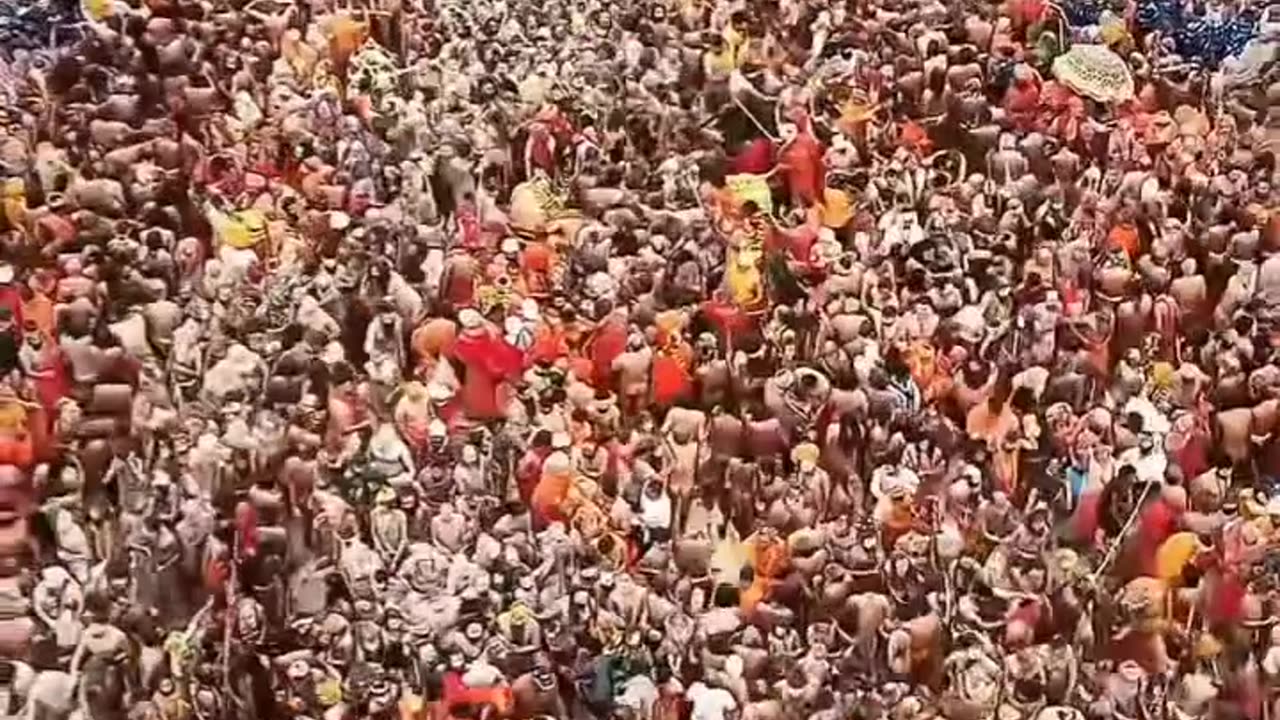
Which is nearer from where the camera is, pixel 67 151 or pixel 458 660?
pixel 458 660

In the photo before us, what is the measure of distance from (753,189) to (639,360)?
108 centimetres

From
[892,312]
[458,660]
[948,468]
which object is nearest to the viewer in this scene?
[458,660]

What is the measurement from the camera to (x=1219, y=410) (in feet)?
27.3

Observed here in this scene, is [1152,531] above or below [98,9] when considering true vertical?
below

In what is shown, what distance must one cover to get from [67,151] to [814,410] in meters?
3.03

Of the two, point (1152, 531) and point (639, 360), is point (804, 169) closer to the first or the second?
point (639, 360)

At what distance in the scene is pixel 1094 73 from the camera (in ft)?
31.3

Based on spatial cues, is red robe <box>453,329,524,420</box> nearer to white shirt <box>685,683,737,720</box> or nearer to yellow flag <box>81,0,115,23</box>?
white shirt <box>685,683,737,720</box>

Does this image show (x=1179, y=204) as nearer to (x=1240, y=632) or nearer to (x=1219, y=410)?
(x=1219, y=410)

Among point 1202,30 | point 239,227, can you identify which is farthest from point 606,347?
point 1202,30

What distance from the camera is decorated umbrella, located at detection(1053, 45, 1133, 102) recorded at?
948cm

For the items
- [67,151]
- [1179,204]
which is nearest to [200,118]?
[67,151]

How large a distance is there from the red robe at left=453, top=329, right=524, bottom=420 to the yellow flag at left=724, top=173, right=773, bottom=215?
1.25 metres

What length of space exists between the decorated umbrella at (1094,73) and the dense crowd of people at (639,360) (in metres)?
0.02
